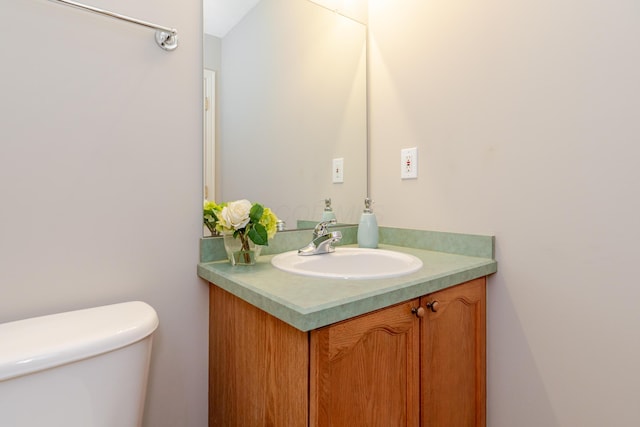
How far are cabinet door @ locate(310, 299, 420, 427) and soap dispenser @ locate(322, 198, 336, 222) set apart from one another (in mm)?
604

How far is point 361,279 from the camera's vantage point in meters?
0.82

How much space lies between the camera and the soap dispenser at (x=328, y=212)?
1.37m

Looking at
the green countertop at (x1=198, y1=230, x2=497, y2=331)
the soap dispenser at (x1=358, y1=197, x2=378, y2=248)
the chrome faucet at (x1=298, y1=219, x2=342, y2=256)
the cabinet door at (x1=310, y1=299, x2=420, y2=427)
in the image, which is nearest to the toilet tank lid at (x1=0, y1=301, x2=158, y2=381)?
the green countertop at (x1=198, y1=230, x2=497, y2=331)

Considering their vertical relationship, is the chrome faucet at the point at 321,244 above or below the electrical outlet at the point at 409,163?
below

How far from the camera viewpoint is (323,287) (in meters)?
0.77

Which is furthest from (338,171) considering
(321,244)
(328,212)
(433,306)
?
(433,306)

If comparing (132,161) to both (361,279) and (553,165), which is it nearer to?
(361,279)

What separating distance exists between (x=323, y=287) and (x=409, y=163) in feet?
2.46

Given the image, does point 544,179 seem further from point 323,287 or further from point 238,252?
point 238,252

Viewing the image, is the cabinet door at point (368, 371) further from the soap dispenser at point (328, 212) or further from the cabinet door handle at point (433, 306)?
the soap dispenser at point (328, 212)

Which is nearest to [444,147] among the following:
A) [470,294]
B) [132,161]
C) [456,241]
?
[456,241]

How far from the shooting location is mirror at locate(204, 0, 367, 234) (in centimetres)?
110

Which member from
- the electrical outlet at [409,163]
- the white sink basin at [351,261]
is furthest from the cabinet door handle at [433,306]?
the electrical outlet at [409,163]

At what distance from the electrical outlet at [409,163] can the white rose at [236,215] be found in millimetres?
694
